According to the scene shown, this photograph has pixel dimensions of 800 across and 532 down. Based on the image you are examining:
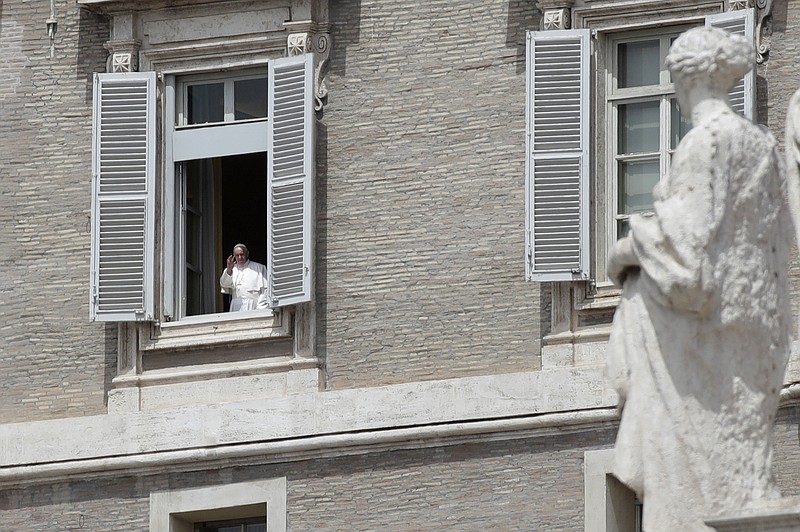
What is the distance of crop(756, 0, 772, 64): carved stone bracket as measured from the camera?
24625mm

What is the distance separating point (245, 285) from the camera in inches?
1045

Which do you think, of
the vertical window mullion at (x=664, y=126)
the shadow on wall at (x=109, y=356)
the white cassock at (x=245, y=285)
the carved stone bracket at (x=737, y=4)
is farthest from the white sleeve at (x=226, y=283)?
the carved stone bracket at (x=737, y=4)

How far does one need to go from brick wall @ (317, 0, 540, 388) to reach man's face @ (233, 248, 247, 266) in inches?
29.6

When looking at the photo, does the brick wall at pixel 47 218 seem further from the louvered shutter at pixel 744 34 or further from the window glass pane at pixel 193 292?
the louvered shutter at pixel 744 34

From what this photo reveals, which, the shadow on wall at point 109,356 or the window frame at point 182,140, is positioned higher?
the window frame at point 182,140

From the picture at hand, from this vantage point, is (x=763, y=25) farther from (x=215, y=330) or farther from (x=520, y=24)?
(x=215, y=330)

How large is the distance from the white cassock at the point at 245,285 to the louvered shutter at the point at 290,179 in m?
0.34

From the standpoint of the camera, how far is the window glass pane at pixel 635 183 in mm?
25094

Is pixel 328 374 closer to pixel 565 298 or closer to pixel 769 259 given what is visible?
pixel 565 298

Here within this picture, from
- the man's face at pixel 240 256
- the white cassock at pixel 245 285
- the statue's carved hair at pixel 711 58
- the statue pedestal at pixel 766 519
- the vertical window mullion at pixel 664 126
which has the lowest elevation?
the statue pedestal at pixel 766 519

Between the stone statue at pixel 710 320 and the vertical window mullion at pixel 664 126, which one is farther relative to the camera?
the vertical window mullion at pixel 664 126

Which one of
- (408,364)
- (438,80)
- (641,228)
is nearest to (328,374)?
(408,364)

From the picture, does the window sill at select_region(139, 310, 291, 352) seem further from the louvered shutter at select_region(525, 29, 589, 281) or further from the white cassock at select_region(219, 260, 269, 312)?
the louvered shutter at select_region(525, 29, 589, 281)

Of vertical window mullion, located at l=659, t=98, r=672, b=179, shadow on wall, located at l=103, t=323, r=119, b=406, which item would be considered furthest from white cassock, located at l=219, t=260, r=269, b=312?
vertical window mullion, located at l=659, t=98, r=672, b=179
